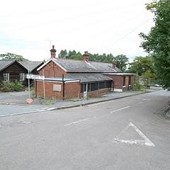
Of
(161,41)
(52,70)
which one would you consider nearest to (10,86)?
(52,70)

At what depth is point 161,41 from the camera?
76.8 feet

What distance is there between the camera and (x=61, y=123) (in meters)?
18.5

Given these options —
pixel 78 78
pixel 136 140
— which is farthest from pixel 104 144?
pixel 78 78

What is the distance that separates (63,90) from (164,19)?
16750 millimetres

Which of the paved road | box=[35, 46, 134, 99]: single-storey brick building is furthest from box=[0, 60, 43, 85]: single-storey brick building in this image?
the paved road

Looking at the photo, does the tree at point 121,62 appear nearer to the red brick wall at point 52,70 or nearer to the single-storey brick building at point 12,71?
the single-storey brick building at point 12,71

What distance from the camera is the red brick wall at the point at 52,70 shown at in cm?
4094

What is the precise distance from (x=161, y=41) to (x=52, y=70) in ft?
68.6

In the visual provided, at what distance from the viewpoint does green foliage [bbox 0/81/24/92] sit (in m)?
46.1

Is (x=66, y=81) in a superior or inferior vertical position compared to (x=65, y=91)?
superior

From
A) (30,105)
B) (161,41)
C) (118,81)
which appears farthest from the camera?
(118,81)

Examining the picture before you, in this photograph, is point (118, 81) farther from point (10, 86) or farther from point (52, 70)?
point (10, 86)

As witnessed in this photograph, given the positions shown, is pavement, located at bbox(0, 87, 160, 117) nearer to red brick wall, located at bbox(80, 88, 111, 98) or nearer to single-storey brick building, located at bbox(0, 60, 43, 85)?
red brick wall, located at bbox(80, 88, 111, 98)

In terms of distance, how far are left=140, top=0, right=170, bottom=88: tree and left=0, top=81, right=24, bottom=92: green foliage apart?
86.8 ft
